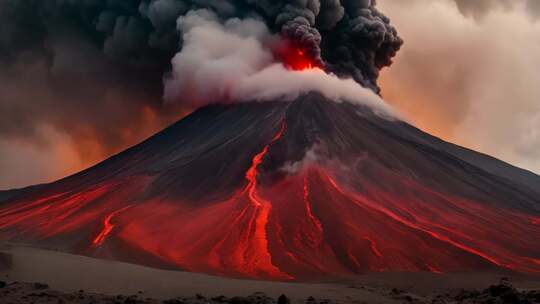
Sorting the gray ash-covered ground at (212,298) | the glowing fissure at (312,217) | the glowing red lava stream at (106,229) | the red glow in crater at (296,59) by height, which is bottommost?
the gray ash-covered ground at (212,298)

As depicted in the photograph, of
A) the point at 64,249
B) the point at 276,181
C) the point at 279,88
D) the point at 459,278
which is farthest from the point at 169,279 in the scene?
the point at 279,88

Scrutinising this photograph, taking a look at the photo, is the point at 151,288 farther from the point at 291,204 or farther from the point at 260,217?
the point at 291,204

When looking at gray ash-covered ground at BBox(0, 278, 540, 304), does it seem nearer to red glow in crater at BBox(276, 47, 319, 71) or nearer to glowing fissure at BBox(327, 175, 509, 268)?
glowing fissure at BBox(327, 175, 509, 268)

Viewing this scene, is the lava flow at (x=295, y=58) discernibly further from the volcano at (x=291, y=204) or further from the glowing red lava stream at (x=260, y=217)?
the glowing red lava stream at (x=260, y=217)

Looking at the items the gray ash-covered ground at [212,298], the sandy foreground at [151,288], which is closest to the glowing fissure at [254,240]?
the sandy foreground at [151,288]

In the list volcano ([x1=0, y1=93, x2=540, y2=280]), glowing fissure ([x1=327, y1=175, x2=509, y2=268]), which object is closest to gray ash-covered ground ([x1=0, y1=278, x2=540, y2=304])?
volcano ([x1=0, y1=93, x2=540, y2=280])

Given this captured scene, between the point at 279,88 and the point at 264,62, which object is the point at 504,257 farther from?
the point at 264,62
